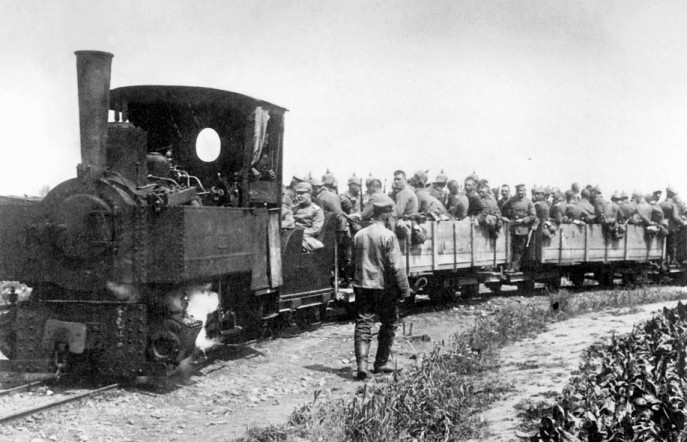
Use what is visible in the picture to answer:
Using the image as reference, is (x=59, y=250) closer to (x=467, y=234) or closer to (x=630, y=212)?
(x=467, y=234)

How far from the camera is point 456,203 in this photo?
1488cm

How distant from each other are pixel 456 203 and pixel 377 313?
7.04 metres

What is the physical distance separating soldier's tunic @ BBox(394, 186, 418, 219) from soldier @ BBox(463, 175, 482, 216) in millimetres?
2863

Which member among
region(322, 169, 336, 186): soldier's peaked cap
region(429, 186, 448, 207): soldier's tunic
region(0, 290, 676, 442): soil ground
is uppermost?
region(322, 169, 336, 186): soldier's peaked cap

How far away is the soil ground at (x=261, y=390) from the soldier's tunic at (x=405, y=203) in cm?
236

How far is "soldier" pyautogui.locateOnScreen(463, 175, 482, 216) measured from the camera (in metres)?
15.2

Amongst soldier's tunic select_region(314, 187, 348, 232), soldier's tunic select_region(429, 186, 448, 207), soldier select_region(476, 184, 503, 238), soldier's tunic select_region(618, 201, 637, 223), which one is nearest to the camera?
soldier's tunic select_region(314, 187, 348, 232)

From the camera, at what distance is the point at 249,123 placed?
8898 millimetres

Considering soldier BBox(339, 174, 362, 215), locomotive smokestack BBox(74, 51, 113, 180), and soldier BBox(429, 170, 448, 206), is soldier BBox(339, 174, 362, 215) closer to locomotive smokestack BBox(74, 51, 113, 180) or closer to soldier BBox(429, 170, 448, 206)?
soldier BBox(429, 170, 448, 206)

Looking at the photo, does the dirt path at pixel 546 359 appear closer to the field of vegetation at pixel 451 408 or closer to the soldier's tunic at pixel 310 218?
the field of vegetation at pixel 451 408

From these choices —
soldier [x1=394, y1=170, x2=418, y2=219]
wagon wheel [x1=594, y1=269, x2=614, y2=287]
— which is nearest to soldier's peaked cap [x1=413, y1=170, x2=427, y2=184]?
soldier [x1=394, y1=170, x2=418, y2=219]

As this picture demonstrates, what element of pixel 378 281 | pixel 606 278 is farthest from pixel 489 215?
pixel 378 281

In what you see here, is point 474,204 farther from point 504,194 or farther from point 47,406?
point 47,406

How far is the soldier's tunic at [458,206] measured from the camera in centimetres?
1487
